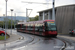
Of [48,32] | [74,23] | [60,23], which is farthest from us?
[60,23]

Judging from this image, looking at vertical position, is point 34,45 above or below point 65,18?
below

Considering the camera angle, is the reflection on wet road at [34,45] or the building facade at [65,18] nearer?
the reflection on wet road at [34,45]

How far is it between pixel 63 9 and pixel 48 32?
18.1m

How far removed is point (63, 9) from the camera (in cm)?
4125

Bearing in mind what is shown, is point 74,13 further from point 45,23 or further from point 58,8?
point 45,23

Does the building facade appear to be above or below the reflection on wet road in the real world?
above

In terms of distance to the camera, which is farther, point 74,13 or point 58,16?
point 58,16

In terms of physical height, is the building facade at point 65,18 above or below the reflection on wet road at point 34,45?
above

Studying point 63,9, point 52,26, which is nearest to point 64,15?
point 63,9

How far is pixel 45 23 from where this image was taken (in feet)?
82.7

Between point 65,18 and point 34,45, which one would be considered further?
point 65,18

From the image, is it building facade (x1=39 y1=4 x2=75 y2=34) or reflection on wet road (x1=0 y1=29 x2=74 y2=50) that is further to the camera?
building facade (x1=39 y1=4 x2=75 y2=34)

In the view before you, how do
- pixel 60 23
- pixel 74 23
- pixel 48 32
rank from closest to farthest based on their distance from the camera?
pixel 48 32
pixel 74 23
pixel 60 23

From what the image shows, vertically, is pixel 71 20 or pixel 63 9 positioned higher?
pixel 63 9
